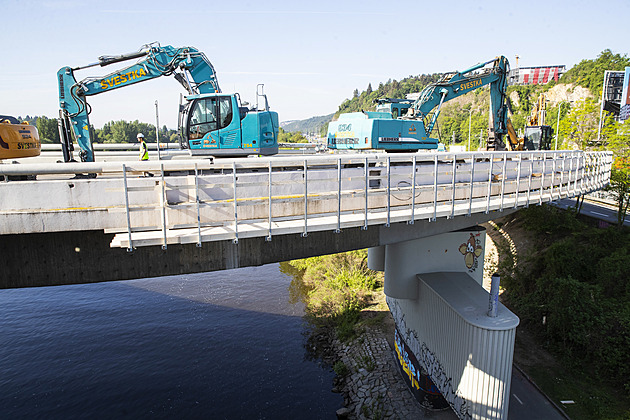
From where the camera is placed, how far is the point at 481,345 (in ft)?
36.9

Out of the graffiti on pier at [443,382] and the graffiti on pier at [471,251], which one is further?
the graffiti on pier at [471,251]

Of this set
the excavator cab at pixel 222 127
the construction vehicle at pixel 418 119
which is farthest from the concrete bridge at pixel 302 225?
the construction vehicle at pixel 418 119

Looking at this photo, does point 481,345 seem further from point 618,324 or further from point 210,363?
point 210,363

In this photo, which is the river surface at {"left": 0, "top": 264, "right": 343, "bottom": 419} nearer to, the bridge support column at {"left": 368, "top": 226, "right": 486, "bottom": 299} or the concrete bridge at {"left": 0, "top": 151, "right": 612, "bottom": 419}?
the bridge support column at {"left": 368, "top": 226, "right": 486, "bottom": 299}

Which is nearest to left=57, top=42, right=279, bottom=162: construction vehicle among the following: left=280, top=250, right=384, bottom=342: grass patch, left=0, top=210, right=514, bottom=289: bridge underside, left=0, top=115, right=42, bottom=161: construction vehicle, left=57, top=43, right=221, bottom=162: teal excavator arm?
left=57, top=43, right=221, bottom=162: teal excavator arm

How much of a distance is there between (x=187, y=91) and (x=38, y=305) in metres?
19.8

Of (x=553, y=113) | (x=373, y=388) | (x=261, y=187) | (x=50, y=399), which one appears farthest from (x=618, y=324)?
(x=553, y=113)

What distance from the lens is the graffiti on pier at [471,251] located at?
48.3 feet

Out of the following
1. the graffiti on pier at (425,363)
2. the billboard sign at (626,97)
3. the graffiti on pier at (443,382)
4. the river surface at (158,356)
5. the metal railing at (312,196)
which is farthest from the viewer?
the billboard sign at (626,97)

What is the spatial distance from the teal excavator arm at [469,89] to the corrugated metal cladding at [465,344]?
31.7ft

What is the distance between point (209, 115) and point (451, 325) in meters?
10.4

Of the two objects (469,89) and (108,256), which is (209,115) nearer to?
(108,256)

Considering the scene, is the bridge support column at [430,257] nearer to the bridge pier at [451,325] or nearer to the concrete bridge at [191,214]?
the bridge pier at [451,325]

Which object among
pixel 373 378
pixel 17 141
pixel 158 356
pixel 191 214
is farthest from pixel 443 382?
pixel 17 141
